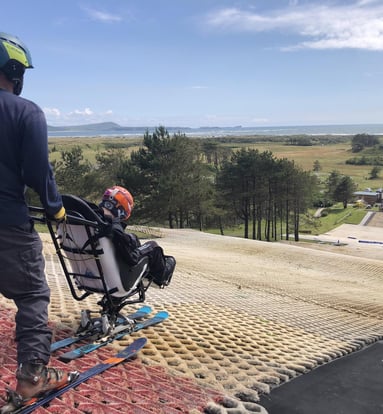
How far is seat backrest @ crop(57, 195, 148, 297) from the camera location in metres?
3.70

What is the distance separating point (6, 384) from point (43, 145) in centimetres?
176

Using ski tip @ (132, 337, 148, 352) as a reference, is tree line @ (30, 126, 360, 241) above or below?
below

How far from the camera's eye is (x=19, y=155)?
9.41 ft

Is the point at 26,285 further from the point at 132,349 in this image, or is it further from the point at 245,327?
the point at 245,327

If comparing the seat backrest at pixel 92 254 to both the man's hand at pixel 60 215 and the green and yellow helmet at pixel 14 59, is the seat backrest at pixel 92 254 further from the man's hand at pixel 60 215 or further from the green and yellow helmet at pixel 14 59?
the green and yellow helmet at pixel 14 59

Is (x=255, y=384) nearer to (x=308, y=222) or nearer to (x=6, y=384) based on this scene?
(x=6, y=384)

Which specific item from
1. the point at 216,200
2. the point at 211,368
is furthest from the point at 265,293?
the point at 216,200

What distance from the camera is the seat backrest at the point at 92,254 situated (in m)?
3.70

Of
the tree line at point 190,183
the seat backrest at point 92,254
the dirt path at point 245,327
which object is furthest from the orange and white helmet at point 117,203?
the tree line at point 190,183

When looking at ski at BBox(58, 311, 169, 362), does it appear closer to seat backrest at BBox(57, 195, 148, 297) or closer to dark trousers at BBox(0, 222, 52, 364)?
seat backrest at BBox(57, 195, 148, 297)

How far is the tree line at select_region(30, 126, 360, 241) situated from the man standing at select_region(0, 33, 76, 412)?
34.5 m

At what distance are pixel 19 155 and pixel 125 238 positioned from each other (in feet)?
4.12

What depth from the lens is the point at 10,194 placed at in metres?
2.88

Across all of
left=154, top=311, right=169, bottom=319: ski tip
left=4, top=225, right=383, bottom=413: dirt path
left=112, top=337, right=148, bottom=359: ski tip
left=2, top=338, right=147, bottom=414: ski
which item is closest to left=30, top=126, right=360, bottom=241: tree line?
left=4, top=225, right=383, bottom=413: dirt path
